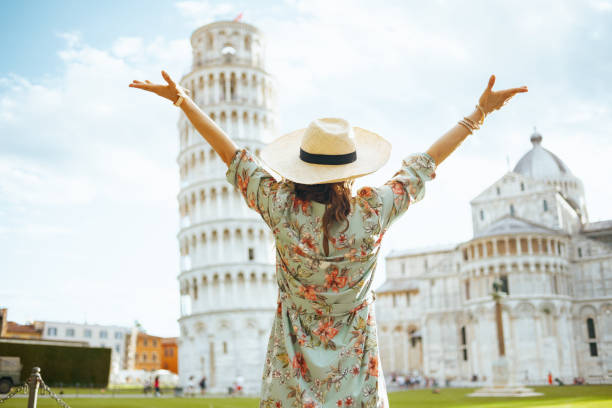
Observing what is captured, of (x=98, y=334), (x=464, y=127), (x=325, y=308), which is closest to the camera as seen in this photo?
(x=325, y=308)

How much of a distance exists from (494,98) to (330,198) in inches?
55.7

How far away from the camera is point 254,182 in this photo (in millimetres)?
3096

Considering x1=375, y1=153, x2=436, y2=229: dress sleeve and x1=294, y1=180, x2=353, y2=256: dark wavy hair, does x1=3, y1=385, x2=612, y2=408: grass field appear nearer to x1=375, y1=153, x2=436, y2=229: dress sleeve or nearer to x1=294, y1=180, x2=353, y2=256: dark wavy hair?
x1=375, y1=153, x2=436, y2=229: dress sleeve

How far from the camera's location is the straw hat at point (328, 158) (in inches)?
113

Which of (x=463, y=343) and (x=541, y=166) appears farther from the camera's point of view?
(x=541, y=166)

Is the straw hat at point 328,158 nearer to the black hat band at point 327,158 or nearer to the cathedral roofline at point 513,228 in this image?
the black hat band at point 327,158

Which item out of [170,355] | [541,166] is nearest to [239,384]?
[541,166]

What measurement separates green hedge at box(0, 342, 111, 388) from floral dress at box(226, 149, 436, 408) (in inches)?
1216

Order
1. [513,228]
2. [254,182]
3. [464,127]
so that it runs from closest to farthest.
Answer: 1. [254,182]
2. [464,127]
3. [513,228]

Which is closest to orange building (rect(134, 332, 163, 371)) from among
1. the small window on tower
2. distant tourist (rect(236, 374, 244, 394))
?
distant tourist (rect(236, 374, 244, 394))

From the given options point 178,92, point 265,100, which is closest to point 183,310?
point 265,100

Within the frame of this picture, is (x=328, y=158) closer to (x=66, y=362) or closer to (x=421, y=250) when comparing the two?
(x=66, y=362)

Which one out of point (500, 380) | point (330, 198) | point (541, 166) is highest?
point (541, 166)

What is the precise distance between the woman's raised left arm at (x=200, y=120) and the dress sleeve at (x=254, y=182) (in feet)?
0.21
